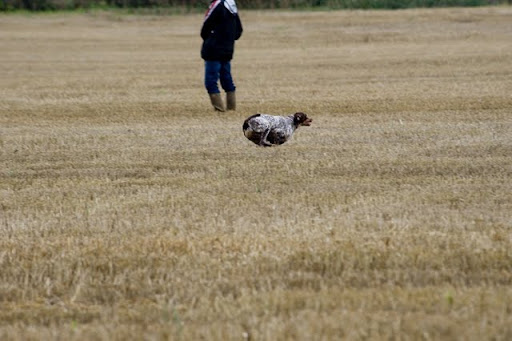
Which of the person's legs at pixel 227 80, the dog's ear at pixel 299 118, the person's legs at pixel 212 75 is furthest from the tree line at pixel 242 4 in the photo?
the dog's ear at pixel 299 118

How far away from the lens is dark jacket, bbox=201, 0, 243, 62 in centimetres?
1341

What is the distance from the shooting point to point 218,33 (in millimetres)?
13422

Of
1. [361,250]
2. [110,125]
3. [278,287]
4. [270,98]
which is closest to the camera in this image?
[278,287]

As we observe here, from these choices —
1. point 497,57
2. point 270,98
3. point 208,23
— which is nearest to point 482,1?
point 497,57

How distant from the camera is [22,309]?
5496mm

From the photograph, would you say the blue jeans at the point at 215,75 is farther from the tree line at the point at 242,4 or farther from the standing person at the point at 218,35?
the tree line at the point at 242,4

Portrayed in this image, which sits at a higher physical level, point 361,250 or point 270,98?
point 361,250

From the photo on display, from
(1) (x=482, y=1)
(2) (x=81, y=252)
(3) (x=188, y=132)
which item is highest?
(2) (x=81, y=252)

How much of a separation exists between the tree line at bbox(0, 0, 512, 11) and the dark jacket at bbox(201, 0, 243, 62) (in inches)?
1112

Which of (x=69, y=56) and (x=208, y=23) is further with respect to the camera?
(x=69, y=56)

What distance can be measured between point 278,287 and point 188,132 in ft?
21.3

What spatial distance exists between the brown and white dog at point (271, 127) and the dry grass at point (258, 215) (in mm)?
147

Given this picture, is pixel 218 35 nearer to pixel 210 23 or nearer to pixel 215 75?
pixel 210 23

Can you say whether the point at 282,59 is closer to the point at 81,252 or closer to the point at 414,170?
the point at 414,170
